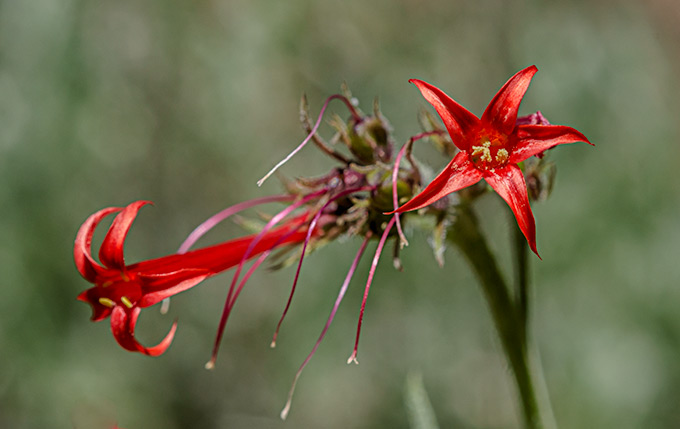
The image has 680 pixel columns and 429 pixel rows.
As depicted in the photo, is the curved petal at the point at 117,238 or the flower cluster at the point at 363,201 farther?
the curved petal at the point at 117,238

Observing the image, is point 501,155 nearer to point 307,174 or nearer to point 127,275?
point 127,275

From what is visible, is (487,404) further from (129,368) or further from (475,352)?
(129,368)

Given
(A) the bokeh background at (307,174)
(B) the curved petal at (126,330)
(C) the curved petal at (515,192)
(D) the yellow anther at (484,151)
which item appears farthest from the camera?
(A) the bokeh background at (307,174)

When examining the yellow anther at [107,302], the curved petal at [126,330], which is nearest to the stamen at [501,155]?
the curved petal at [126,330]

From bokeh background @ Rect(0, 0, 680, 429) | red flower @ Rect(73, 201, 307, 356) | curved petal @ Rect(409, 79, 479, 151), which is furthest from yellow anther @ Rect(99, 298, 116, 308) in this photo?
bokeh background @ Rect(0, 0, 680, 429)

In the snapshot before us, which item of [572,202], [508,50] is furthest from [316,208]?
[508,50]

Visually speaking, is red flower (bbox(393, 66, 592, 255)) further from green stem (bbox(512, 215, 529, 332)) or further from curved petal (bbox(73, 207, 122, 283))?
curved petal (bbox(73, 207, 122, 283))

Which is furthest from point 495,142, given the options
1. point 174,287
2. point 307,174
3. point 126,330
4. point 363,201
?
point 307,174

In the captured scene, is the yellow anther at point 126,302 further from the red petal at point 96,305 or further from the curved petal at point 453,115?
the curved petal at point 453,115
